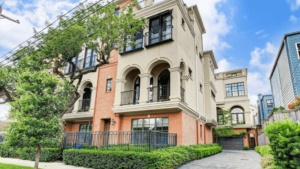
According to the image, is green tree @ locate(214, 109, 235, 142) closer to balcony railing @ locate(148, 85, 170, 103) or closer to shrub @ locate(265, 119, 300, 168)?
balcony railing @ locate(148, 85, 170, 103)

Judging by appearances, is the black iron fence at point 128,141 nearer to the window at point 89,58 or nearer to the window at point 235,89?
the window at point 89,58

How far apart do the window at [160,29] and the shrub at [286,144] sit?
923 centimetres

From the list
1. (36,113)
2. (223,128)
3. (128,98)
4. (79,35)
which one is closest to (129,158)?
(36,113)

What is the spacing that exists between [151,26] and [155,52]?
251cm

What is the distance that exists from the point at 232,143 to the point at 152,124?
21.5 m

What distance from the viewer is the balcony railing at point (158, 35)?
13.5 m

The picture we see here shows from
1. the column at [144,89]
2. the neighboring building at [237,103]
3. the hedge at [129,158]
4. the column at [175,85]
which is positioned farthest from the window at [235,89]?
the hedge at [129,158]

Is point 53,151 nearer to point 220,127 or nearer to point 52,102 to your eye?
point 52,102

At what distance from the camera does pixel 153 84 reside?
48.4ft

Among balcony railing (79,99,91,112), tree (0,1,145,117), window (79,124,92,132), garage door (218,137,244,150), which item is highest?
tree (0,1,145,117)

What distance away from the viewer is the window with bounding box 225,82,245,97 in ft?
103

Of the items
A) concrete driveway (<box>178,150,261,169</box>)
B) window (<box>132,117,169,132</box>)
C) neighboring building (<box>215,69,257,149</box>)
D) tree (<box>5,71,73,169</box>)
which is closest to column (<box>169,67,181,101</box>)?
window (<box>132,117,169,132</box>)

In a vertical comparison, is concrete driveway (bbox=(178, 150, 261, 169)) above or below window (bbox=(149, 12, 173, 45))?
below

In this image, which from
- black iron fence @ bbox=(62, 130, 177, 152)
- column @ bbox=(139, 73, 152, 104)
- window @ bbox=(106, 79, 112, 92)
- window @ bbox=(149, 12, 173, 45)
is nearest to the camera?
black iron fence @ bbox=(62, 130, 177, 152)
